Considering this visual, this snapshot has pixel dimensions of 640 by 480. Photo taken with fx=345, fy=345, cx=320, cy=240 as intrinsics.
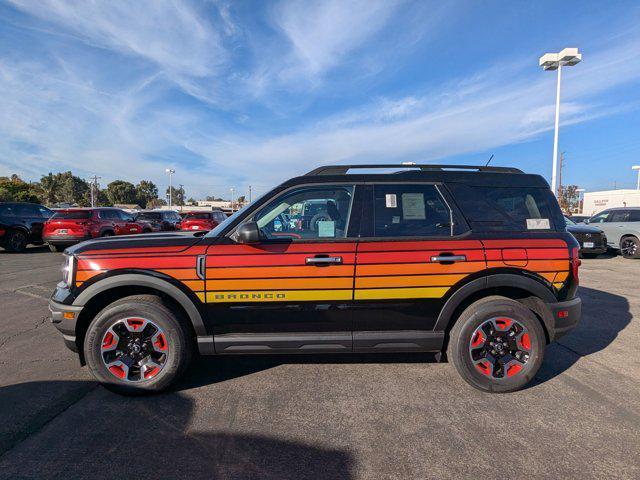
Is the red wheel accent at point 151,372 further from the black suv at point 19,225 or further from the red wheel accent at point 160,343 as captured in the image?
the black suv at point 19,225

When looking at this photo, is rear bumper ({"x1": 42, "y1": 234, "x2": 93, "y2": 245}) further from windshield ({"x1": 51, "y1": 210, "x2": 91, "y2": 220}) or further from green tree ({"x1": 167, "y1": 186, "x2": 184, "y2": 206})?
green tree ({"x1": 167, "y1": 186, "x2": 184, "y2": 206})

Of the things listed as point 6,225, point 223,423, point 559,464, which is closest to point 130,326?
point 223,423

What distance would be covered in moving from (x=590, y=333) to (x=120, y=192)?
325 ft

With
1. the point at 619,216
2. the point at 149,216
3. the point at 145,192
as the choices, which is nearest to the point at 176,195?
the point at 145,192

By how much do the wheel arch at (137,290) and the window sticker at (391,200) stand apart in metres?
1.89

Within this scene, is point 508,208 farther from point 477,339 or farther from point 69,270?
point 69,270

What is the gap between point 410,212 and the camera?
10.2ft

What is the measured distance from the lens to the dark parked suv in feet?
9.49

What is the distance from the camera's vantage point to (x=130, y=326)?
2.92 meters

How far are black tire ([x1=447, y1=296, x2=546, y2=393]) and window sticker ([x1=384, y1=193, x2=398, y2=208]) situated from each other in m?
1.13

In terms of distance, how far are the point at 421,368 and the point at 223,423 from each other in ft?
6.35

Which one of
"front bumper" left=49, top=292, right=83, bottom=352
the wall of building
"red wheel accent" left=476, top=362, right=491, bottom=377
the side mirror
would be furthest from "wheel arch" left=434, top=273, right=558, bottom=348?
the wall of building

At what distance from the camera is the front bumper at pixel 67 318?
2906 millimetres

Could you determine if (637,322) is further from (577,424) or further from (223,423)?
(223,423)
